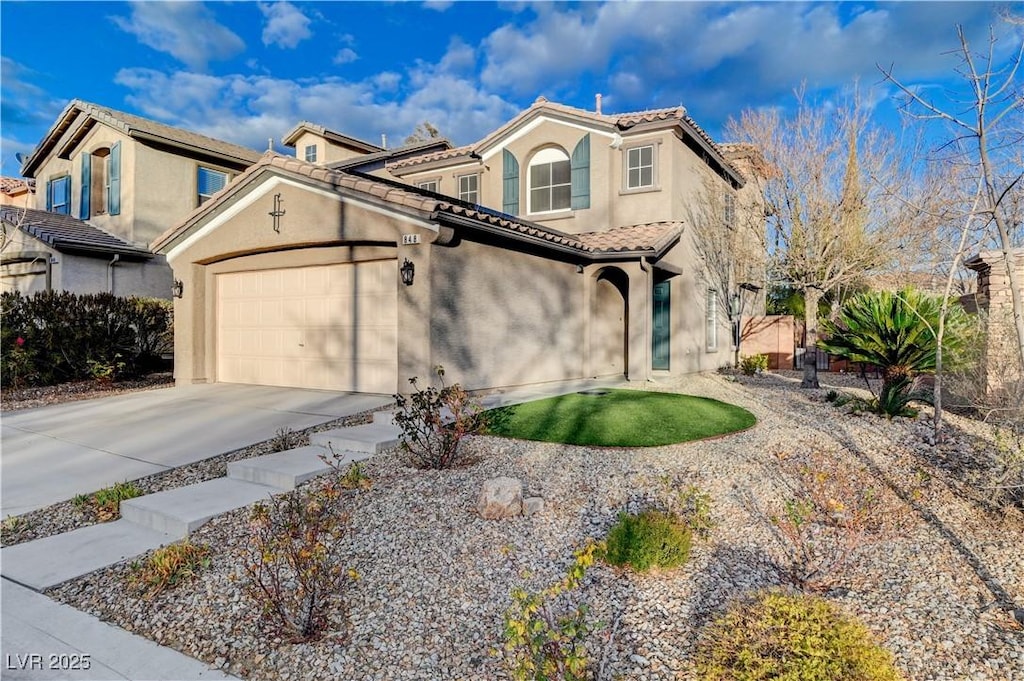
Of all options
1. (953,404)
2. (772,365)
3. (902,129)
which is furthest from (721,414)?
(772,365)

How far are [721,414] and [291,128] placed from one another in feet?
63.6

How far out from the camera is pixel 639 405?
29.4 ft

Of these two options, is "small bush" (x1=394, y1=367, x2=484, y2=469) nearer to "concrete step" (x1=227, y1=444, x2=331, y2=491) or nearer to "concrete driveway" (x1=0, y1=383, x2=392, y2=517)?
"concrete step" (x1=227, y1=444, x2=331, y2=491)

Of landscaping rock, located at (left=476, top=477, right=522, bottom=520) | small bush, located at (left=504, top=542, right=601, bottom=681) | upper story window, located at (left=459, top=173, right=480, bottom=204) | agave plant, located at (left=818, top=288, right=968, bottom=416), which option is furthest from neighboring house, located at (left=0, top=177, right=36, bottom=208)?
agave plant, located at (left=818, top=288, right=968, bottom=416)

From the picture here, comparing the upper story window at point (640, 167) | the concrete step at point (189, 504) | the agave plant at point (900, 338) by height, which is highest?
the upper story window at point (640, 167)

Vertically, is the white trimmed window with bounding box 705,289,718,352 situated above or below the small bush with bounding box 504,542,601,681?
above

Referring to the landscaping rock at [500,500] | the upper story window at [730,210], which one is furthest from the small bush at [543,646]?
the upper story window at [730,210]

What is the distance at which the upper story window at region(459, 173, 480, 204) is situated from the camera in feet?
53.6

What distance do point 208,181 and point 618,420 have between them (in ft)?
56.1

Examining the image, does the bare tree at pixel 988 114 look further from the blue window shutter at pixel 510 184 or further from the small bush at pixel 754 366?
the blue window shutter at pixel 510 184

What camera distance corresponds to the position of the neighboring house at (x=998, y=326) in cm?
693

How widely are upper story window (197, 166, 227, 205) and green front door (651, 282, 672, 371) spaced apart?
14557 mm

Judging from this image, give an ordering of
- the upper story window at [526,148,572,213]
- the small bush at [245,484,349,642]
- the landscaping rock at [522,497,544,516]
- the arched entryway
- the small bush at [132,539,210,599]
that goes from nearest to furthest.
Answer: the small bush at [245,484,349,642]
the small bush at [132,539,210,599]
the landscaping rock at [522,497,544,516]
the arched entryway
the upper story window at [526,148,572,213]

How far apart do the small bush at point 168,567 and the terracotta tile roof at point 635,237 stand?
397 inches
